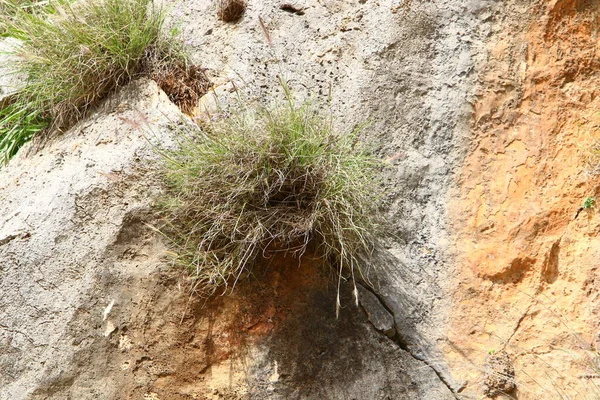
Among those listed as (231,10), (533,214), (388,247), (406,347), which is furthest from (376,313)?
(231,10)

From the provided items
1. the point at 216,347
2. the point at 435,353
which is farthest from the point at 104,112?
the point at 435,353

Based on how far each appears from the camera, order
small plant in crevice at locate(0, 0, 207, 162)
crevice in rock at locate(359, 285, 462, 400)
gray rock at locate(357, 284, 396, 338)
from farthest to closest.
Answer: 1. small plant in crevice at locate(0, 0, 207, 162)
2. gray rock at locate(357, 284, 396, 338)
3. crevice in rock at locate(359, 285, 462, 400)

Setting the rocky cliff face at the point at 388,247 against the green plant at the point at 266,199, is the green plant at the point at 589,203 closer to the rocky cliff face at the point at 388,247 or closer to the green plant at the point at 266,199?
the rocky cliff face at the point at 388,247

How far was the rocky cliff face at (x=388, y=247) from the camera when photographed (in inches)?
126

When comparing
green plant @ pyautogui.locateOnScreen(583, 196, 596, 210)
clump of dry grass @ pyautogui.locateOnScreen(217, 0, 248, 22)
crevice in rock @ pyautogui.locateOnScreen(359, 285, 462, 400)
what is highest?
green plant @ pyautogui.locateOnScreen(583, 196, 596, 210)

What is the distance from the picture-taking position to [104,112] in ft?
12.7

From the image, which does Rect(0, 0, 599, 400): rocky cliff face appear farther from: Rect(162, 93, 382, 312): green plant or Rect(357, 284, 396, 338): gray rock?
Rect(162, 93, 382, 312): green plant

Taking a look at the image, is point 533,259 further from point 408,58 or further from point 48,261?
point 48,261

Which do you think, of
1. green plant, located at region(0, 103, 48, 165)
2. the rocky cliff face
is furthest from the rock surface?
green plant, located at region(0, 103, 48, 165)

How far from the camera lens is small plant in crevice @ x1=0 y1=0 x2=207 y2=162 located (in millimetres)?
3883

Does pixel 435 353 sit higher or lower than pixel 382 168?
lower

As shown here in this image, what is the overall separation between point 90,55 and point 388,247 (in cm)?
199

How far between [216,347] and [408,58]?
1.86 metres

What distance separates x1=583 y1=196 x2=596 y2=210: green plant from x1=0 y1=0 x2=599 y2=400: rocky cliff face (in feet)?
0.12
